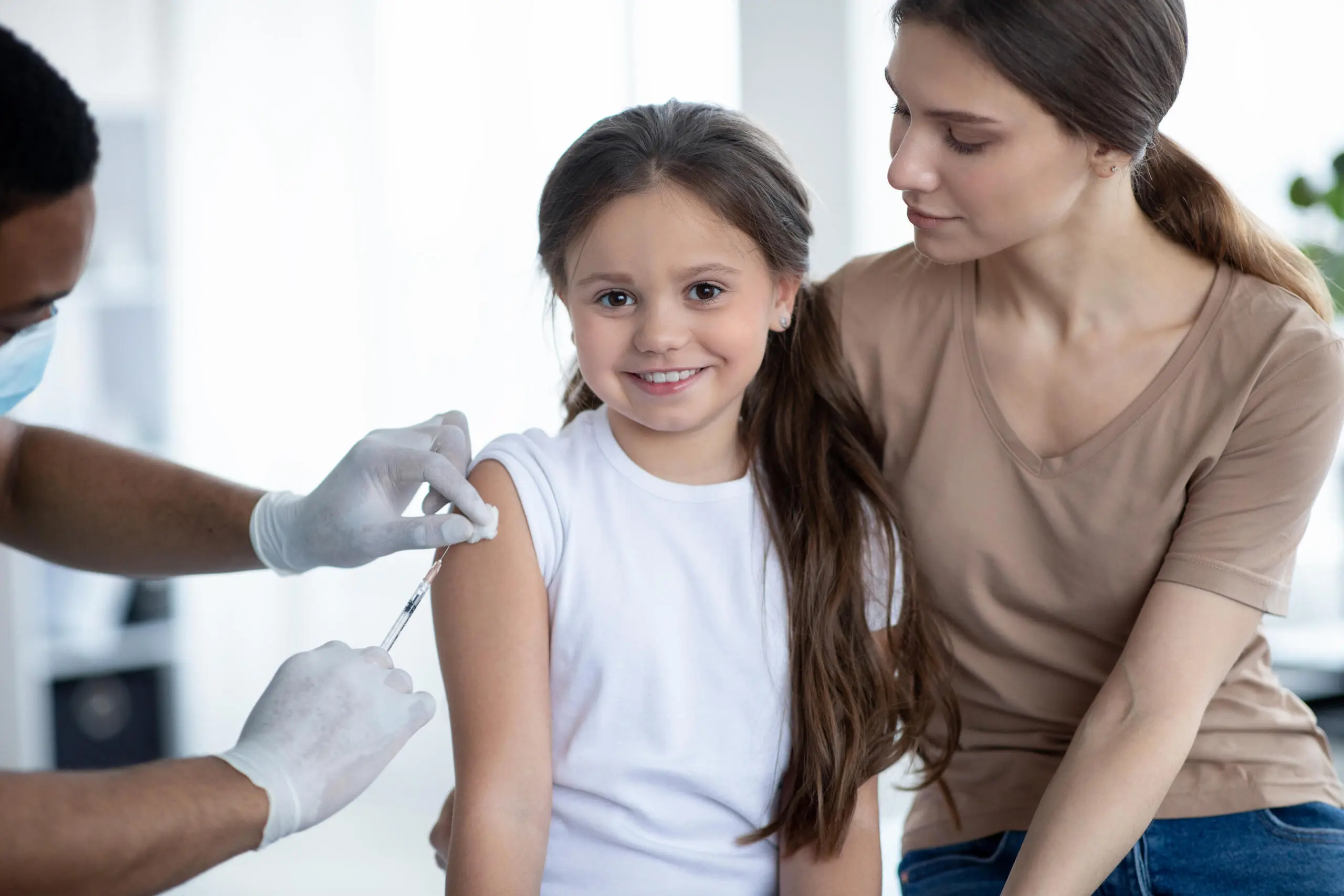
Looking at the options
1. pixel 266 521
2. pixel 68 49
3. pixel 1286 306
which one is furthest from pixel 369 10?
pixel 1286 306

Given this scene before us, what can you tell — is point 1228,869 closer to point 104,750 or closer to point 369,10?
point 369,10

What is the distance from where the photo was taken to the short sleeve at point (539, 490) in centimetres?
131

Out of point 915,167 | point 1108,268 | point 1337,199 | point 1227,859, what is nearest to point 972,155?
point 915,167

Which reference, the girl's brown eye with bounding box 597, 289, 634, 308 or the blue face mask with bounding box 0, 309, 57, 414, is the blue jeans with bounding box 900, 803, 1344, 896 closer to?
the girl's brown eye with bounding box 597, 289, 634, 308

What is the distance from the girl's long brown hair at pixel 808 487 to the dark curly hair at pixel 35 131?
1.54 ft

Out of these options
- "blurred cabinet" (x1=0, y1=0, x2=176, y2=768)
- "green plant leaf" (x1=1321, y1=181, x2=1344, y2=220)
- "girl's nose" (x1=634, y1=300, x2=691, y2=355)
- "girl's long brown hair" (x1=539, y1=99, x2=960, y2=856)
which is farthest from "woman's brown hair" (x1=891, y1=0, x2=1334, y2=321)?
"blurred cabinet" (x1=0, y1=0, x2=176, y2=768)

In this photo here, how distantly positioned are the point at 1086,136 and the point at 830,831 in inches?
28.7

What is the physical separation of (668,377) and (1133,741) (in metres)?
0.58

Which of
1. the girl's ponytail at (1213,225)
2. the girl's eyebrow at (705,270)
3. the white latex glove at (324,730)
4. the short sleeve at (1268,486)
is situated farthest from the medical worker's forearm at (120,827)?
the girl's ponytail at (1213,225)

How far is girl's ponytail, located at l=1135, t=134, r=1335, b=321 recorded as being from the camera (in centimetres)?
138

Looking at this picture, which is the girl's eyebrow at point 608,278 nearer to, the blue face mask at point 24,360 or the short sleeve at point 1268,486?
the blue face mask at point 24,360

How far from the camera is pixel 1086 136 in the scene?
4.07ft

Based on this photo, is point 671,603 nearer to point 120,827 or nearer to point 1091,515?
point 1091,515

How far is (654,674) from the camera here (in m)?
1.31
